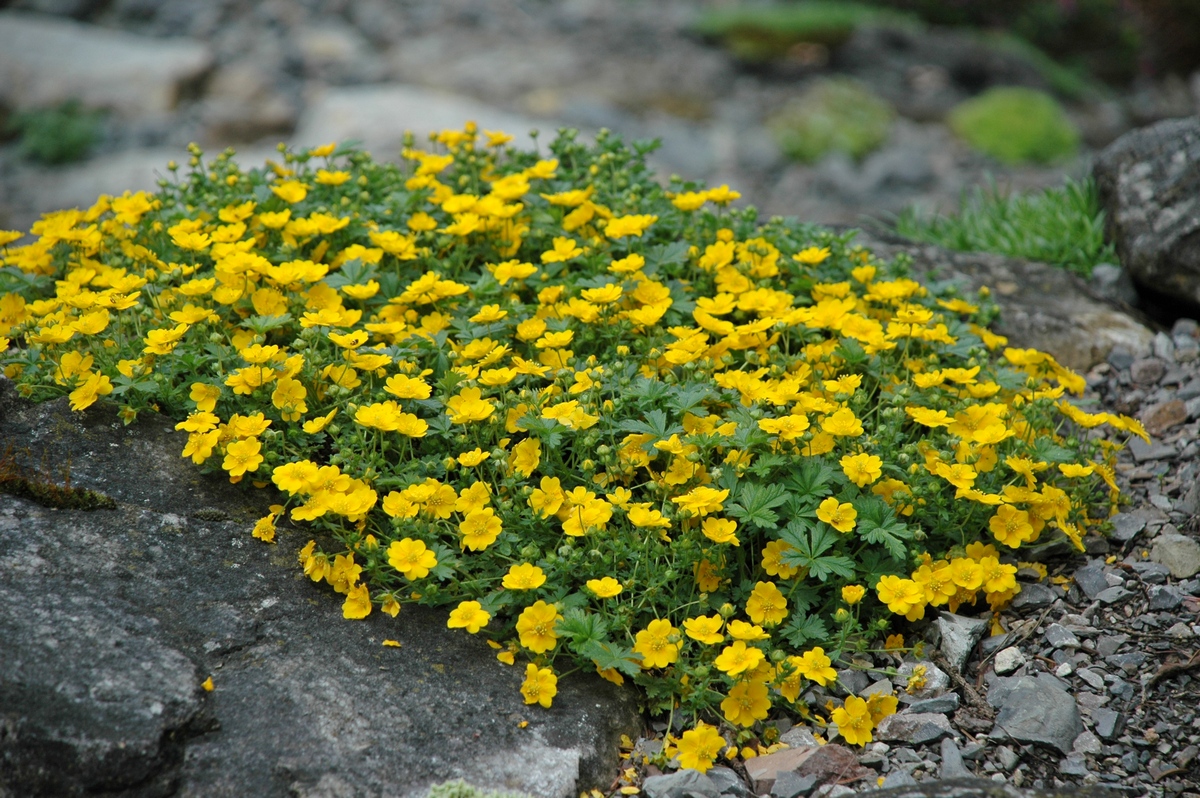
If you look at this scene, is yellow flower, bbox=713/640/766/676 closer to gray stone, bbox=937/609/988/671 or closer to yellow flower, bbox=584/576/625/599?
yellow flower, bbox=584/576/625/599

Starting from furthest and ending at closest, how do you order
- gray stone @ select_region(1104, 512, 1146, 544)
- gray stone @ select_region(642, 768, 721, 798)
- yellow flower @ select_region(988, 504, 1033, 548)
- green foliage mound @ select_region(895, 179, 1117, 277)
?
green foliage mound @ select_region(895, 179, 1117, 277) < gray stone @ select_region(1104, 512, 1146, 544) < yellow flower @ select_region(988, 504, 1033, 548) < gray stone @ select_region(642, 768, 721, 798)

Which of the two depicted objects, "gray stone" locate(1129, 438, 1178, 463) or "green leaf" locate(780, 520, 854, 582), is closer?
"green leaf" locate(780, 520, 854, 582)

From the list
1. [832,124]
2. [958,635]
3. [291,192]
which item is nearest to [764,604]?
[958,635]

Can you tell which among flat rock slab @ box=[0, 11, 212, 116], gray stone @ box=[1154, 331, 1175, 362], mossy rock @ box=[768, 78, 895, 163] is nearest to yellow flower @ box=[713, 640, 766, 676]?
gray stone @ box=[1154, 331, 1175, 362]

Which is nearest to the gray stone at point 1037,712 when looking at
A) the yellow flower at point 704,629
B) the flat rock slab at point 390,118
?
the yellow flower at point 704,629

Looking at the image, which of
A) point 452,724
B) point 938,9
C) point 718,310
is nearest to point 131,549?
point 452,724

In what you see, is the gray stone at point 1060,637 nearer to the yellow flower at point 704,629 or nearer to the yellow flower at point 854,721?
the yellow flower at point 854,721

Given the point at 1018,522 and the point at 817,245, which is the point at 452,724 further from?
the point at 817,245
